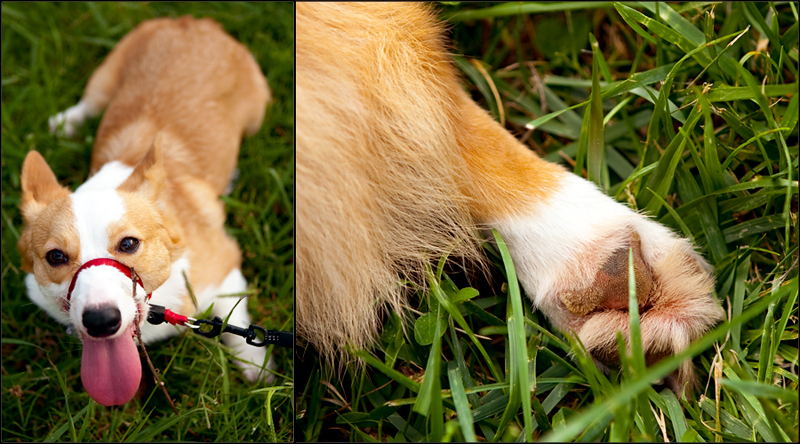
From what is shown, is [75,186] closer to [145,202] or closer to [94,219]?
[145,202]

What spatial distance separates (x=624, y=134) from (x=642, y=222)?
0.58 m

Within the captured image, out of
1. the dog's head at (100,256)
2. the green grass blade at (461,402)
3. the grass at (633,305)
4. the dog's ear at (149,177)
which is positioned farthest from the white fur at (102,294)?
the green grass blade at (461,402)

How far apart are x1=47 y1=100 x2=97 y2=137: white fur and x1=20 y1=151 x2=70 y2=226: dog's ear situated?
0.91 meters

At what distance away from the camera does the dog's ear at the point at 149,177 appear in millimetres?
1641

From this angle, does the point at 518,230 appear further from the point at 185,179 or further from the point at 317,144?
the point at 185,179

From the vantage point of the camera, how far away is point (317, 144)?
1.40 m

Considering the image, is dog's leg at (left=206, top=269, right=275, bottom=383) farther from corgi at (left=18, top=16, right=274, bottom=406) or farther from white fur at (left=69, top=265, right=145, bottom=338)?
white fur at (left=69, top=265, right=145, bottom=338)

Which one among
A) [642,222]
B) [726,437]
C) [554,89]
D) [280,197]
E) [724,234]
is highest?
[554,89]

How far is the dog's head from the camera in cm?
132

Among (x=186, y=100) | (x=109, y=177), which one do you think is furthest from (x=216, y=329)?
(x=186, y=100)

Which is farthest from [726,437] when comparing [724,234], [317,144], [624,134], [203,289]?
[203,289]

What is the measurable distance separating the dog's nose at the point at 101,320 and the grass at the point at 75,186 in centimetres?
47

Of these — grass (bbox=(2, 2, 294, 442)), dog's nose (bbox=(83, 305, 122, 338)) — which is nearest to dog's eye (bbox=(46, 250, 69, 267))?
dog's nose (bbox=(83, 305, 122, 338))

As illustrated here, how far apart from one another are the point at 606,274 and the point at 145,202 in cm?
139
